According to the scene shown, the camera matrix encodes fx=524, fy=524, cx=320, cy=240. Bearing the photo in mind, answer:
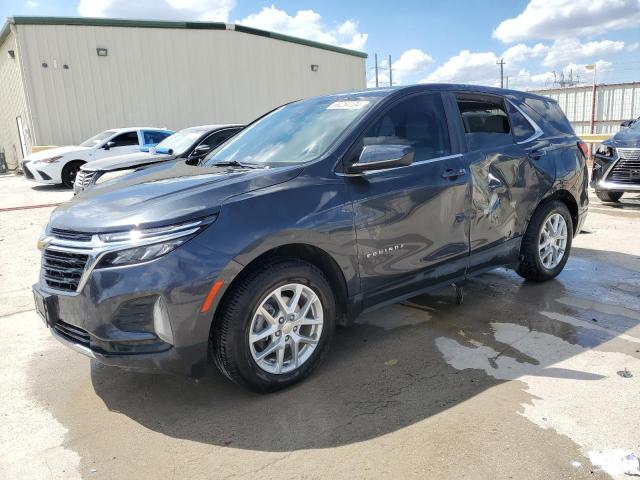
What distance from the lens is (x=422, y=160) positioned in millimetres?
3748

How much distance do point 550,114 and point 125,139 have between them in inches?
466

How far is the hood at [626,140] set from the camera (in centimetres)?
855

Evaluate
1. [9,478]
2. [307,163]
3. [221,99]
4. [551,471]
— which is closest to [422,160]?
[307,163]

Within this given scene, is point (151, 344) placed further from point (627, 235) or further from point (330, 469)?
point (627, 235)

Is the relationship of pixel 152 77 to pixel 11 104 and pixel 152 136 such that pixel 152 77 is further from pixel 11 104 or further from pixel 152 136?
pixel 152 136

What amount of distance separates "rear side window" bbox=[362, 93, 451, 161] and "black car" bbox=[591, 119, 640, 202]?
612 cm

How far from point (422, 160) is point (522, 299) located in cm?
176

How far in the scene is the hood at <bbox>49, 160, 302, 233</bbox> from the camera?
106 inches

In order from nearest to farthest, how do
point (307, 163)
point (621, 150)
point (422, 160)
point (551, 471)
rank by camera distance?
point (551, 471) → point (307, 163) → point (422, 160) → point (621, 150)

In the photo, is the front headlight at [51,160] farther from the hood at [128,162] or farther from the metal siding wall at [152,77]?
the metal siding wall at [152,77]

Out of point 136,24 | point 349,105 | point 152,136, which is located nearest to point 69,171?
point 152,136

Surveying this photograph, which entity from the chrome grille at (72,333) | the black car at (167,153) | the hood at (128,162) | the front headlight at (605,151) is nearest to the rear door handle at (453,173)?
the chrome grille at (72,333)

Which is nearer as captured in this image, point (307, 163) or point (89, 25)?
point (307, 163)

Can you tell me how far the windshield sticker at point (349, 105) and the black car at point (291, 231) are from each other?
17 mm
